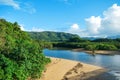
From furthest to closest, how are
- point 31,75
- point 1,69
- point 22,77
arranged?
1. point 31,75
2. point 22,77
3. point 1,69

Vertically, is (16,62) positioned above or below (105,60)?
above

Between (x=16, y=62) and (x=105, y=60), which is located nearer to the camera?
(x=16, y=62)

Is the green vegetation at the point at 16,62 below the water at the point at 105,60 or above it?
above

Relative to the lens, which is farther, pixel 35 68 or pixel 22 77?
pixel 35 68

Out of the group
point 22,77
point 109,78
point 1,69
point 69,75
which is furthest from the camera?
point 69,75

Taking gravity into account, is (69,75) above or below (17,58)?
below

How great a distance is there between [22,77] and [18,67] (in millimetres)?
1746

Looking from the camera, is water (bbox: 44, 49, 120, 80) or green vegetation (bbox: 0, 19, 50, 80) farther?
water (bbox: 44, 49, 120, 80)

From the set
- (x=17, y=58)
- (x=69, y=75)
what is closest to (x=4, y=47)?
(x=17, y=58)

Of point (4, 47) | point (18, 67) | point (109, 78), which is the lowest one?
point (109, 78)

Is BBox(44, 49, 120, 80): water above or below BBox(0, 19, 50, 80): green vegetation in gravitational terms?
below

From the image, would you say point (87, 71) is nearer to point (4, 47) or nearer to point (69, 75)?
point (69, 75)

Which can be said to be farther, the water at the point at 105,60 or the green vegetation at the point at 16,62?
the water at the point at 105,60

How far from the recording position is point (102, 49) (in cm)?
15488
